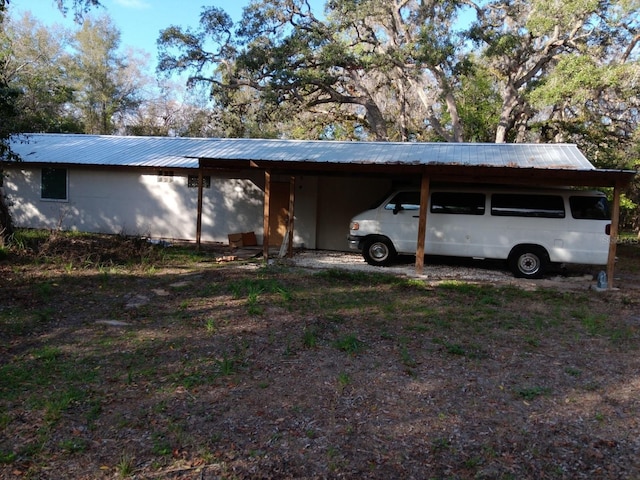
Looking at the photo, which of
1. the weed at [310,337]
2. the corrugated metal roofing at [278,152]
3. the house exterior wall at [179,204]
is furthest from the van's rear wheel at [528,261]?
the weed at [310,337]

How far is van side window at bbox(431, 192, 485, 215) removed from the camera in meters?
10.5

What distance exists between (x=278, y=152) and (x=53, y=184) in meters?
7.88

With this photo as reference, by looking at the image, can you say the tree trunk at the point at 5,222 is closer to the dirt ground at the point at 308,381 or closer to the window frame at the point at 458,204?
the dirt ground at the point at 308,381

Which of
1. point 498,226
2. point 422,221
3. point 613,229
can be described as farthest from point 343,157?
point 613,229

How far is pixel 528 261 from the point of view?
33.9ft

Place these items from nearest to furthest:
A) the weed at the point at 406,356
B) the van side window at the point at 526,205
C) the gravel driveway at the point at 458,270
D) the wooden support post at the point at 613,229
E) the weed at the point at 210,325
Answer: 1. the weed at the point at 406,356
2. the weed at the point at 210,325
3. the wooden support post at the point at 613,229
4. the gravel driveway at the point at 458,270
5. the van side window at the point at 526,205

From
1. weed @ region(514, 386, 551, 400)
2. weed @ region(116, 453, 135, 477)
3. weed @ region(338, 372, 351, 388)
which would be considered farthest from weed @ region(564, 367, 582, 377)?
weed @ region(116, 453, 135, 477)

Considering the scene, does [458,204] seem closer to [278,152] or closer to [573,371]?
[278,152]

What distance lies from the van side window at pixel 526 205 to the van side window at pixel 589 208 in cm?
24

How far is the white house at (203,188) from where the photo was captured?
45.5 feet

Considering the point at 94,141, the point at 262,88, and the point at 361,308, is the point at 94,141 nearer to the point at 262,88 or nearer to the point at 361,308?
the point at 262,88

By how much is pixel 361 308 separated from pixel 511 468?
4.18m

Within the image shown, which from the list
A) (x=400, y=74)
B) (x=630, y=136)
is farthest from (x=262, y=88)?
(x=630, y=136)

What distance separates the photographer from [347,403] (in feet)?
13.3
